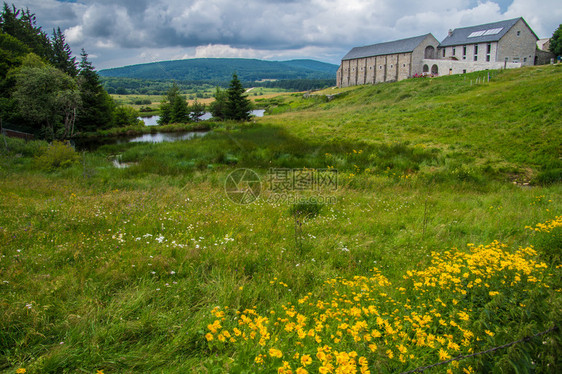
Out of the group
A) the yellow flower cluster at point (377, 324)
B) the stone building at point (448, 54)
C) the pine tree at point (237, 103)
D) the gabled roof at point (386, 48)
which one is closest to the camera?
the yellow flower cluster at point (377, 324)

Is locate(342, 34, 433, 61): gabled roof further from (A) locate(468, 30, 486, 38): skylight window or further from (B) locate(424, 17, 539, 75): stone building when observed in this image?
(A) locate(468, 30, 486, 38): skylight window

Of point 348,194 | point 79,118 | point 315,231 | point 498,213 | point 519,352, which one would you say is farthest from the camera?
point 79,118

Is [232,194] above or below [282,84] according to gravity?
below

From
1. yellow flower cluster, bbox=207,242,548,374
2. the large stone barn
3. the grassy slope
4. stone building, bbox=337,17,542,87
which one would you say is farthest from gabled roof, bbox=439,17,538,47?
yellow flower cluster, bbox=207,242,548,374

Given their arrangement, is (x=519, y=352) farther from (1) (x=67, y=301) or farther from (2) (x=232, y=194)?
(2) (x=232, y=194)

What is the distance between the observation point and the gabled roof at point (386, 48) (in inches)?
2489

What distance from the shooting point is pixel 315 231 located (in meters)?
6.90

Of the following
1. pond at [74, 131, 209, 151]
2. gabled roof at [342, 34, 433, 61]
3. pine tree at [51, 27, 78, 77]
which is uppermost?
gabled roof at [342, 34, 433, 61]

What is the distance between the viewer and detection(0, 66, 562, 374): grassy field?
2.71 meters

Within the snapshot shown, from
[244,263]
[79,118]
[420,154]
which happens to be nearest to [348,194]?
[244,263]

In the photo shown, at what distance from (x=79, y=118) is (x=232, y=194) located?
40.6 metres

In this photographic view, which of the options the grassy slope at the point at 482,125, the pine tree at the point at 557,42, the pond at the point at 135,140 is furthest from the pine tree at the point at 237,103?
the pine tree at the point at 557,42

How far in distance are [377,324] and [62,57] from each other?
215 ft

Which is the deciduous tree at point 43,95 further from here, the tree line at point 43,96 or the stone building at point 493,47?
the stone building at point 493,47
